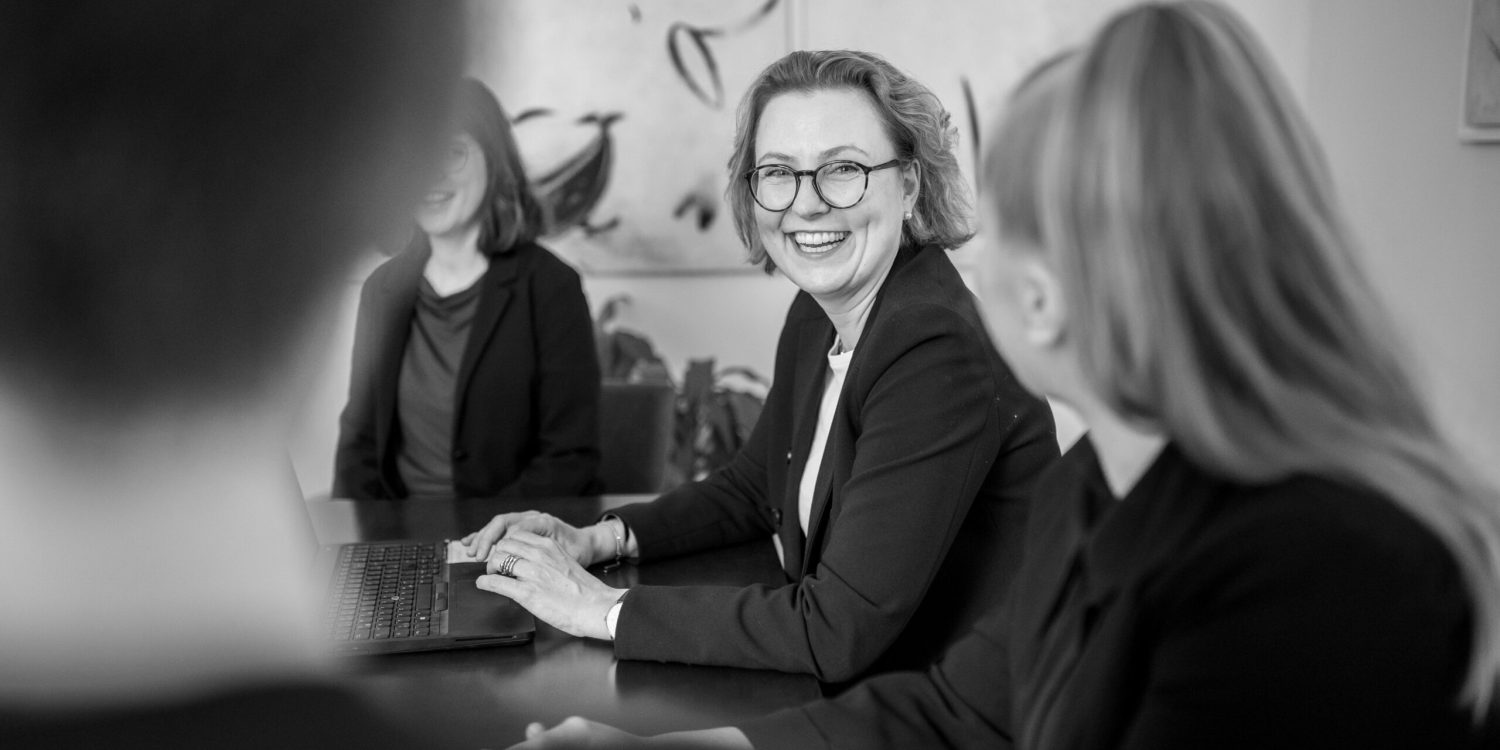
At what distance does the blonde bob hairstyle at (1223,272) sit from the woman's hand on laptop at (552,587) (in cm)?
69

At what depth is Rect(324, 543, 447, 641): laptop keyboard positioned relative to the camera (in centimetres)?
123

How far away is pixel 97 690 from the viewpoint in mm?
239

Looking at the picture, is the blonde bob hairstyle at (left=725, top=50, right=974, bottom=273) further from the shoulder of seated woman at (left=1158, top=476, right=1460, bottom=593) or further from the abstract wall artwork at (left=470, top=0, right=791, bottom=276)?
the abstract wall artwork at (left=470, top=0, right=791, bottom=276)

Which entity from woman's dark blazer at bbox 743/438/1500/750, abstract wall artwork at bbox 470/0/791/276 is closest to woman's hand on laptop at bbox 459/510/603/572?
woman's dark blazer at bbox 743/438/1500/750

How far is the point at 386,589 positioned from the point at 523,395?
3.21 ft

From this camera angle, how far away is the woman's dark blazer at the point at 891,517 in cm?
126

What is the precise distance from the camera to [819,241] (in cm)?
168

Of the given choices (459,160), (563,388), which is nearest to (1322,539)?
(459,160)

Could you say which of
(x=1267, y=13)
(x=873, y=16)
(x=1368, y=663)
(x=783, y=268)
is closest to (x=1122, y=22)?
(x=1368, y=663)

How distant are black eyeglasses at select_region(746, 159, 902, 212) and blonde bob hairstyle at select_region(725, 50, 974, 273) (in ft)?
0.17

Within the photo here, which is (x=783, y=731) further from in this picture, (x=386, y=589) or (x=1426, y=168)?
(x=1426, y=168)

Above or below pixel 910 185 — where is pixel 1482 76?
above

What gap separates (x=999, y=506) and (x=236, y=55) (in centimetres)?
136

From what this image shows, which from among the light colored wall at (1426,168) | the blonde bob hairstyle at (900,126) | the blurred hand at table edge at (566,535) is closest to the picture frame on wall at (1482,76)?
the light colored wall at (1426,168)
